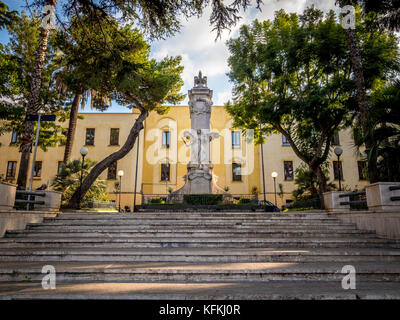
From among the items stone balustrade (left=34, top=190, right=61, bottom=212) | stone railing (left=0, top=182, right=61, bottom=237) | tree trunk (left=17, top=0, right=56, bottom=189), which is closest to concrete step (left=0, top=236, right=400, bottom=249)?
stone railing (left=0, top=182, right=61, bottom=237)

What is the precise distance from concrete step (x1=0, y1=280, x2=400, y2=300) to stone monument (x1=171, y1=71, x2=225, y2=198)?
36.2 ft

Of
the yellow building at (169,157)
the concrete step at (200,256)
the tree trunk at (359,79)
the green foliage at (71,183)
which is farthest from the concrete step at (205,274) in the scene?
the yellow building at (169,157)

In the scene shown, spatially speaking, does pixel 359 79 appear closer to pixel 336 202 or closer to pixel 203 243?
pixel 336 202

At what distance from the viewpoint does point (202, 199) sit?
13.8 metres

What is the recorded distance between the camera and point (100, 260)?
17.8 feet

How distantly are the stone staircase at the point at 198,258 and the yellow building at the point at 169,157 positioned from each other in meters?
19.2

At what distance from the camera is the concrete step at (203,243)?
648 centimetres

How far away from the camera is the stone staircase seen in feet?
11.8

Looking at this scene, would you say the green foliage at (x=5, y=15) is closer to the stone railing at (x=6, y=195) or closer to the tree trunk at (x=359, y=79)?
the stone railing at (x=6, y=195)

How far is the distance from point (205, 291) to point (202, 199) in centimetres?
1026

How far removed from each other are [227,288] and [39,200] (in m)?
8.41
